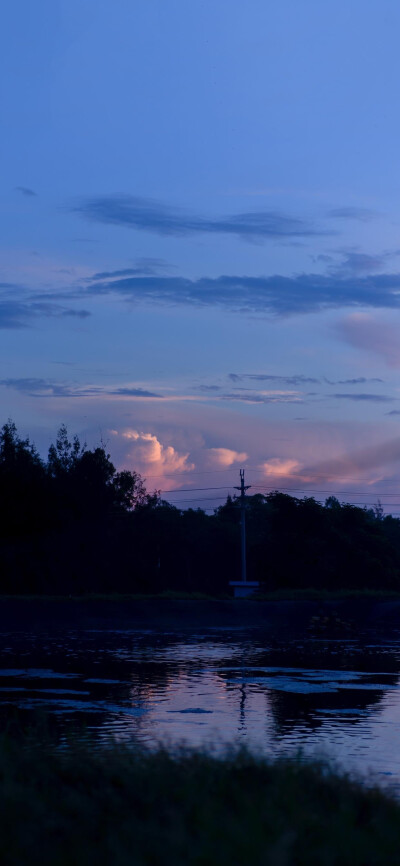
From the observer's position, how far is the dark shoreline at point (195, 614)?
48.8 meters

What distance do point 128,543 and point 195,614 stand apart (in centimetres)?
1644

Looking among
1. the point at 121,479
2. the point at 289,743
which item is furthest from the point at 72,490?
the point at 289,743

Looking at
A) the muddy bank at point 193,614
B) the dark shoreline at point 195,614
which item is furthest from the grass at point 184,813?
the muddy bank at point 193,614

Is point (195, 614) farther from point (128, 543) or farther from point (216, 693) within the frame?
point (216, 693)

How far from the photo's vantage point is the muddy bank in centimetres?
4881

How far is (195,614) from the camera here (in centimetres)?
5459

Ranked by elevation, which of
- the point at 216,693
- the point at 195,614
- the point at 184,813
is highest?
the point at 195,614

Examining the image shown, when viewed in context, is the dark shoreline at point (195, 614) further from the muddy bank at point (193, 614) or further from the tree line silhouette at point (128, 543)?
the tree line silhouette at point (128, 543)

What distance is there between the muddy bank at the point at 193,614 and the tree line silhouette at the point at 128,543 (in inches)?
422

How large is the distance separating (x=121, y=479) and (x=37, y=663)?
46.1 m

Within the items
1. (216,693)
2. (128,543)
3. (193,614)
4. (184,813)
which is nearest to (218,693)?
(216,693)

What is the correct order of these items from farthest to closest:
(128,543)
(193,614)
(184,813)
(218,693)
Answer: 1. (128,543)
2. (193,614)
3. (218,693)
4. (184,813)

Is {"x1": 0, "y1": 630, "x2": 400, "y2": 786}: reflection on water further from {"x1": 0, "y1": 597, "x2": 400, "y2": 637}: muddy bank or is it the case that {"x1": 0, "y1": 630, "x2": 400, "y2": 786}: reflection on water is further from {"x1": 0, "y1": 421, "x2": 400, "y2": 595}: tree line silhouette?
{"x1": 0, "y1": 421, "x2": 400, "y2": 595}: tree line silhouette

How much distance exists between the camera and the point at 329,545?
7994 centimetres
